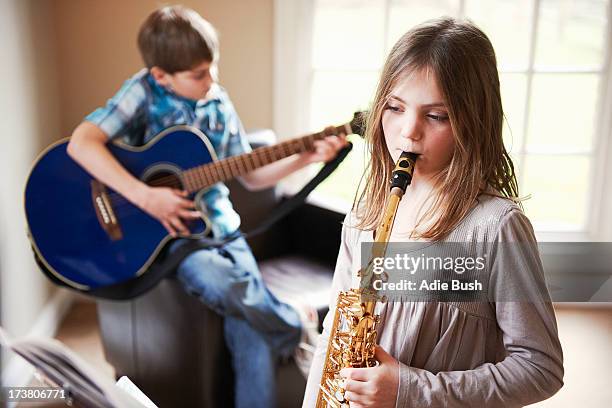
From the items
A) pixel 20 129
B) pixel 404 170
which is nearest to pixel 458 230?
pixel 404 170

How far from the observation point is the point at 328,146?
185cm

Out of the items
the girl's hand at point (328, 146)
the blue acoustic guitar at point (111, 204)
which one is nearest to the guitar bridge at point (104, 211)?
the blue acoustic guitar at point (111, 204)

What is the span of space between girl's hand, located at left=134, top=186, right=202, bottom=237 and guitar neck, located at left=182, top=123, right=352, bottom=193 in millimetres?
51

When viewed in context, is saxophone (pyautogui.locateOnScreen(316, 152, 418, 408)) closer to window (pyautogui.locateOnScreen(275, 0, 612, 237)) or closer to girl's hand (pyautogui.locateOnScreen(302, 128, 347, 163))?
girl's hand (pyautogui.locateOnScreen(302, 128, 347, 163))

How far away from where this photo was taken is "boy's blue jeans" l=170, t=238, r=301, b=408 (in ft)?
6.29

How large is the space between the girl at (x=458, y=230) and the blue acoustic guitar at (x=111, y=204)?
1025 millimetres

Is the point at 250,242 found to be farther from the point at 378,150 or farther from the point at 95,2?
the point at 378,150

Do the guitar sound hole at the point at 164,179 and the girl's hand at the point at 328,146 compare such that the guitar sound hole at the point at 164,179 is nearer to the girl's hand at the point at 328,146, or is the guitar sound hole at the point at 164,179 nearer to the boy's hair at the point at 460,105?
the girl's hand at the point at 328,146

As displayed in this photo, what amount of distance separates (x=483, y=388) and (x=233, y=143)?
4.64ft

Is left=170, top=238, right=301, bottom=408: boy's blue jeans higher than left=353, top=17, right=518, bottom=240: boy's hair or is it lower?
lower

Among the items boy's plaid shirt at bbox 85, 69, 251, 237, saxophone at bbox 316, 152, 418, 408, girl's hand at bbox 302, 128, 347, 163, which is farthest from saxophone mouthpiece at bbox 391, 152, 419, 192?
boy's plaid shirt at bbox 85, 69, 251, 237

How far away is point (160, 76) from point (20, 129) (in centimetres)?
72

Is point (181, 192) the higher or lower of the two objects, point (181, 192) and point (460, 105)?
the lower

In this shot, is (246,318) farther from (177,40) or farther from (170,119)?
(177,40)
